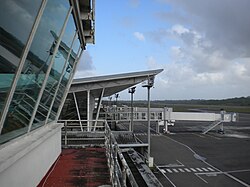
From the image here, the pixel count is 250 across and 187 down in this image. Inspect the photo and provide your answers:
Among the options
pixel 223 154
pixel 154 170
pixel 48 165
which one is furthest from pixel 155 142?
pixel 48 165

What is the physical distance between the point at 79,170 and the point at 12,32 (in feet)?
16.5

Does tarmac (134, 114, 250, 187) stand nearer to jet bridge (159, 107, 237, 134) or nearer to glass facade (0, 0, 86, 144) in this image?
jet bridge (159, 107, 237, 134)

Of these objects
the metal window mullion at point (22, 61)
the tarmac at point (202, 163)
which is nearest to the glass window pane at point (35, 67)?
the metal window mullion at point (22, 61)

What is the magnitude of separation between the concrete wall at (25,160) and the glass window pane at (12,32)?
3.33 ft

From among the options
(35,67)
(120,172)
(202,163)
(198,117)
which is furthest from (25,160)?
(198,117)

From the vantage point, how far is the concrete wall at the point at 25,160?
396 centimetres

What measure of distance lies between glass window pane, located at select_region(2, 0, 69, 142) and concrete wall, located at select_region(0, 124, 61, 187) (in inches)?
11.8

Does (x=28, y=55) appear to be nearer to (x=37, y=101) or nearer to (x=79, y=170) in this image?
(x=37, y=101)

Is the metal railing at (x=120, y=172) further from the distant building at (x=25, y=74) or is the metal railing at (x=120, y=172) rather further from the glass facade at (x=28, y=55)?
the glass facade at (x=28, y=55)

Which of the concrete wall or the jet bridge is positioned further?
the jet bridge

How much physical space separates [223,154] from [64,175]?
24.6 meters

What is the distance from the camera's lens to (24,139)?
529cm

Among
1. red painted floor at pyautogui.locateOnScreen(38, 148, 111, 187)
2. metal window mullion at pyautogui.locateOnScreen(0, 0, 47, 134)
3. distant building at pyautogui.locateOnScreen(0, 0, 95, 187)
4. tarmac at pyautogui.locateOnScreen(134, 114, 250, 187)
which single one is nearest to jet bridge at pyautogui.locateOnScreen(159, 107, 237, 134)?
tarmac at pyautogui.locateOnScreen(134, 114, 250, 187)

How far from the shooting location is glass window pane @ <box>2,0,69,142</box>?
4.12 m
